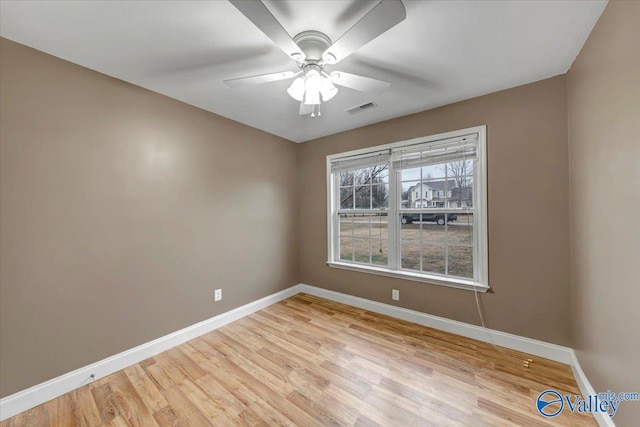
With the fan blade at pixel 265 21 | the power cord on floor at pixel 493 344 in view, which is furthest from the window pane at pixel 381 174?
the fan blade at pixel 265 21

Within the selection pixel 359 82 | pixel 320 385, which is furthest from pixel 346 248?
pixel 359 82

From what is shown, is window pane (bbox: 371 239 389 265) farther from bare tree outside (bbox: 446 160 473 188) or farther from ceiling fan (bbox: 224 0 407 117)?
ceiling fan (bbox: 224 0 407 117)

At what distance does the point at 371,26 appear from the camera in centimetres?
Answer: 113

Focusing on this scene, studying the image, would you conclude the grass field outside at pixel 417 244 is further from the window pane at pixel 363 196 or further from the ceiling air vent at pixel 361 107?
the ceiling air vent at pixel 361 107

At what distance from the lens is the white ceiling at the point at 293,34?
1335mm

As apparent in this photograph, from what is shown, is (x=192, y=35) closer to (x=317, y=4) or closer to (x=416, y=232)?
(x=317, y=4)

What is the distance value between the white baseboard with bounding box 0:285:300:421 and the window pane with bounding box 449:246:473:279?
2524 millimetres

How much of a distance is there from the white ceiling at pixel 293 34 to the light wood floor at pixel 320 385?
2.46 meters

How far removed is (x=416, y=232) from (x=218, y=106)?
268cm

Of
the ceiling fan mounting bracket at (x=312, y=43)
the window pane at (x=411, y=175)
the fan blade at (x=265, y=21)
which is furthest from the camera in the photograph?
the window pane at (x=411, y=175)

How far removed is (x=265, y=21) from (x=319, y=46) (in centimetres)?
49

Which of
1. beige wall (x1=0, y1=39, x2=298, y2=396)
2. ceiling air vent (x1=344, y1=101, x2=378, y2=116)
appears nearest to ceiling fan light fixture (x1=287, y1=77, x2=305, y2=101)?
ceiling air vent (x1=344, y1=101, x2=378, y2=116)

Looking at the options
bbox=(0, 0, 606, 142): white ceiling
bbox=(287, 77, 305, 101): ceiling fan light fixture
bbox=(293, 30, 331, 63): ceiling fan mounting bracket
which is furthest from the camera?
bbox=(287, 77, 305, 101): ceiling fan light fixture

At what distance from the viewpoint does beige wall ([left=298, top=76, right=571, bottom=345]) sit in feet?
6.56
